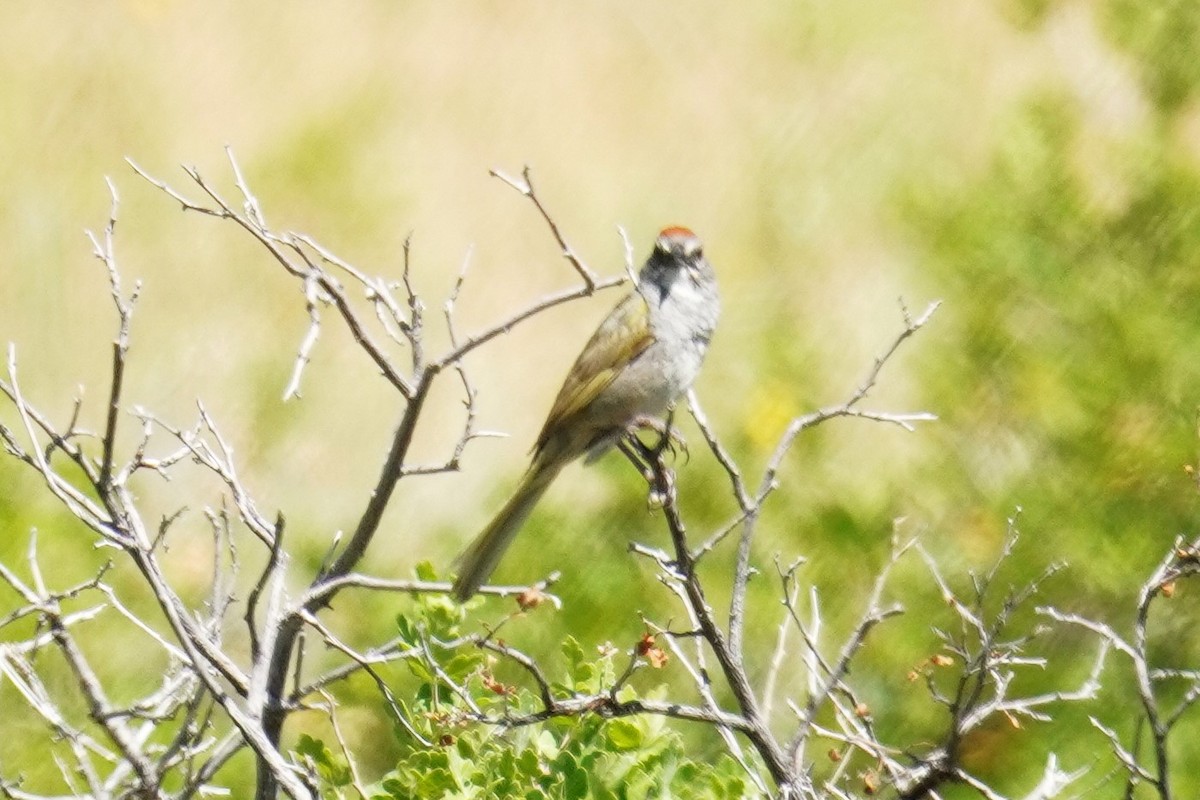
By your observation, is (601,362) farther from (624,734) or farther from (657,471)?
(624,734)

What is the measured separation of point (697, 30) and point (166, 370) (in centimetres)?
421

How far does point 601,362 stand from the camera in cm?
366

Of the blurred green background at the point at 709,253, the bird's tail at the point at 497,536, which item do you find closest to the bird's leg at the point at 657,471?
the bird's tail at the point at 497,536

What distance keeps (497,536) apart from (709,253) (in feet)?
15.9

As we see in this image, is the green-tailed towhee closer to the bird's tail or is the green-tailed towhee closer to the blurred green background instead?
the bird's tail

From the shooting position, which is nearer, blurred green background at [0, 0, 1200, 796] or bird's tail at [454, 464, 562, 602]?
bird's tail at [454, 464, 562, 602]

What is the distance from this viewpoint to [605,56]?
10031 millimetres

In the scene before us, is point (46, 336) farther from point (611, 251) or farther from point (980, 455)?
point (980, 455)

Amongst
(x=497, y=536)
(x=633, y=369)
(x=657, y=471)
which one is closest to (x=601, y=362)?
(x=633, y=369)

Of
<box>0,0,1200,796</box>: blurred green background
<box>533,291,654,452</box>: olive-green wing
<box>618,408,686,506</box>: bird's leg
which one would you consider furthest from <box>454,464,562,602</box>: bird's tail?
<box>0,0,1200,796</box>: blurred green background

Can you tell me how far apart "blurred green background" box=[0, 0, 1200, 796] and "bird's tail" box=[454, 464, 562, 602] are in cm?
86

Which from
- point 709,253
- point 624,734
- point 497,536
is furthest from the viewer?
point 709,253

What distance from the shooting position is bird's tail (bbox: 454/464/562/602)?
286 centimetres

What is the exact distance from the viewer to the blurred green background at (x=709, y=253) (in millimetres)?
4281
